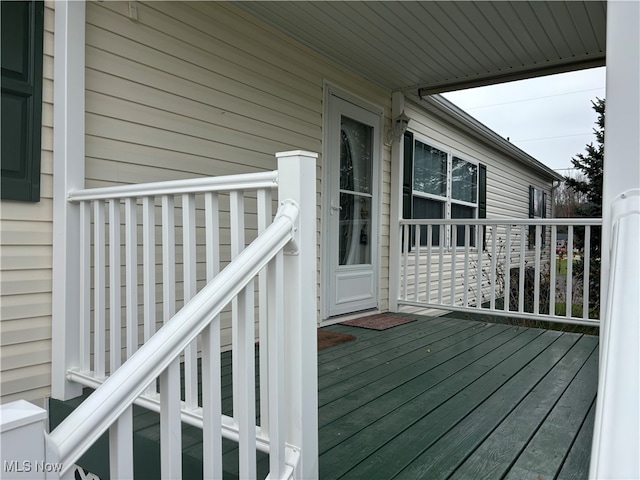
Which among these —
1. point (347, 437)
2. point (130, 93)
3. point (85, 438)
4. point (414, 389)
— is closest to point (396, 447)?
point (347, 437)

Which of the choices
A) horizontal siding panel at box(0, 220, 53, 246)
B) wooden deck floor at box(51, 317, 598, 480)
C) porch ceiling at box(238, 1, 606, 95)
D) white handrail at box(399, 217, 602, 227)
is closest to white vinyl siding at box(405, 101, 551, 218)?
porch ceiling at box(238, 1, 606, 95)

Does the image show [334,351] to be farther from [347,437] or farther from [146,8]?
[146,8]

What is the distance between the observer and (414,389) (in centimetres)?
234

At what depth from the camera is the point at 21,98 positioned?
6.59 feet

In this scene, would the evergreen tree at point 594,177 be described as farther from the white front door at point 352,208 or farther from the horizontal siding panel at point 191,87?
the horizontal siding panel at point 191,87

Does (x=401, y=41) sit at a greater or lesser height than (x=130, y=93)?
greater

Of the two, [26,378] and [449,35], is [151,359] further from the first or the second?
[449,35]

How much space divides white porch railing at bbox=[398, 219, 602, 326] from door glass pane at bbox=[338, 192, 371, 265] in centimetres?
52

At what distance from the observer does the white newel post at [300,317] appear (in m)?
1.32

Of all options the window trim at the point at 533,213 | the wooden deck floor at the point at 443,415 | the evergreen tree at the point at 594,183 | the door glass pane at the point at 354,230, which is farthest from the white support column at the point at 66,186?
the window trim at the point at 533,213

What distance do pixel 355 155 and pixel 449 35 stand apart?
4.49ft

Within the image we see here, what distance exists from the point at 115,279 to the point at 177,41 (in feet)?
5.39

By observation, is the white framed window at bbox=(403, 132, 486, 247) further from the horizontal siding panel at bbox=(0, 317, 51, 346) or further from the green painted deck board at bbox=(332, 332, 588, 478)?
the horizontal siding panel at bbox=(0, 317, 51, 346)

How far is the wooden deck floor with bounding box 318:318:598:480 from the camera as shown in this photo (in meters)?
1.58
